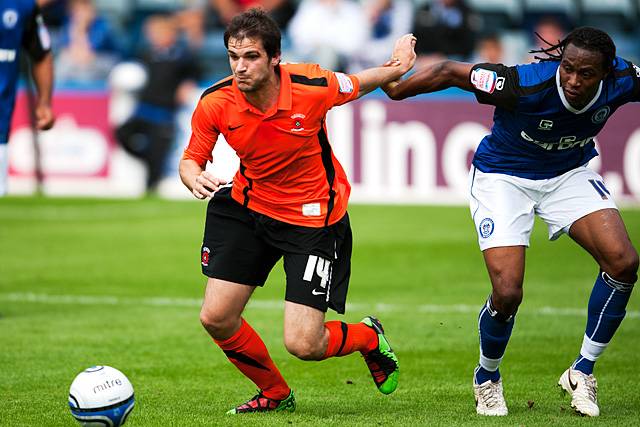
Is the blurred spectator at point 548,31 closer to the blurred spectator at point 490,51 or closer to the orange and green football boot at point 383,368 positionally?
the blurred spectator at point 490,51

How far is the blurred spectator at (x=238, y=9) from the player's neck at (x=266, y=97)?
14.5 m

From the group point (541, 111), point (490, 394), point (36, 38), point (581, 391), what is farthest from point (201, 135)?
point (36, 38)

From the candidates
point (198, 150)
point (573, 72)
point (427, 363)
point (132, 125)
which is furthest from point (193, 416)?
point (132, 125)

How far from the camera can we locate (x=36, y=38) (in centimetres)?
1034

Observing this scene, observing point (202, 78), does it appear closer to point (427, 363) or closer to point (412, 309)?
point (412, 309)

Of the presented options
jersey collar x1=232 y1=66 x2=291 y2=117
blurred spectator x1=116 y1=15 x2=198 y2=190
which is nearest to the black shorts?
jersey collar x1=232 y1=66 x2=291 y2=117

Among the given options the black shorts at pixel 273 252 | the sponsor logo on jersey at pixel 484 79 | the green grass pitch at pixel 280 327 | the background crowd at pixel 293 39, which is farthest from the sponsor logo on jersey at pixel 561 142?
the background crowd at pixel 293 39

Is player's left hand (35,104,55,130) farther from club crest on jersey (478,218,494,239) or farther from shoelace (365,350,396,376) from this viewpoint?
club crest on jersey (478,218,494,239)

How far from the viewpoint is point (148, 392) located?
7531 mm

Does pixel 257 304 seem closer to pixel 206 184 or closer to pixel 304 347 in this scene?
pixel 304 347

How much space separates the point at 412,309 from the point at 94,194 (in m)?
10.3

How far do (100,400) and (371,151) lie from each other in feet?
43.1

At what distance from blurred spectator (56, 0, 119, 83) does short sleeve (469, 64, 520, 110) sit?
15.0 m

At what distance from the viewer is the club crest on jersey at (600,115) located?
6836 millimetres
